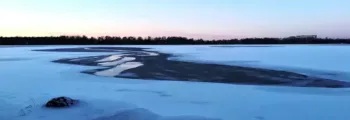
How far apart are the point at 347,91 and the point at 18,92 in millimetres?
5509

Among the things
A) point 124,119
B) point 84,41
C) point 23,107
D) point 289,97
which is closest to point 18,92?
point 23,107

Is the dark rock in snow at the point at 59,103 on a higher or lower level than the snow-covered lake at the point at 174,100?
higher

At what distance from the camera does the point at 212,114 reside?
4.84 m

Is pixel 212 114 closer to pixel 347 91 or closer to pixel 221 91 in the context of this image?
pixel 221 91

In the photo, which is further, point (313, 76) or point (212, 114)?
point (313, 76)

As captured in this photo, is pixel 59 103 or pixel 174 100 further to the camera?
pixel 174 100

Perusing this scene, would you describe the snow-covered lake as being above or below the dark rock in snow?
below

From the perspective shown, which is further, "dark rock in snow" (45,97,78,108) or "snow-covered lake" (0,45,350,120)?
"dark rock in snow" (45,97,78,108)

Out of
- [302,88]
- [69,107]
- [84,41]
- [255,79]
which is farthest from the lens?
[84,41]

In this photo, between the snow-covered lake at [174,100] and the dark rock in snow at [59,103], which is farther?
the dark rock in snow at [59,103]

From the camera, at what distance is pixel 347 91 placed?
22.4 ft

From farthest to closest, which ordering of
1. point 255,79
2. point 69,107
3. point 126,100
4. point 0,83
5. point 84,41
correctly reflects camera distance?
point 84,41 < point 255,79 < point 0,83 < point 126,100 < point 69,107

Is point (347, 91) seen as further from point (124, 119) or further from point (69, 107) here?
point (69, 107)

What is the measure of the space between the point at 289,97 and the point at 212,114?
183 centimetres
